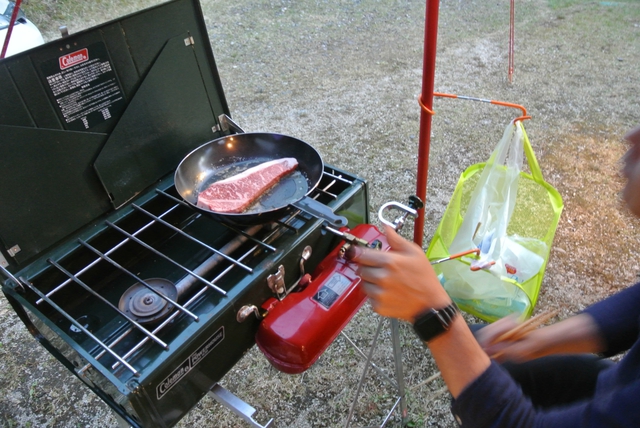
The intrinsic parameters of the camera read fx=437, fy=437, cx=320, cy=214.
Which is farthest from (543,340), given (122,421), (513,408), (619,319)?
(122,421)

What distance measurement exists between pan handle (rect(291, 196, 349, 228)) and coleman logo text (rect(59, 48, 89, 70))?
813mm

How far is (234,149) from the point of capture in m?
1.78

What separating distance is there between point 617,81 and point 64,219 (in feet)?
16.6

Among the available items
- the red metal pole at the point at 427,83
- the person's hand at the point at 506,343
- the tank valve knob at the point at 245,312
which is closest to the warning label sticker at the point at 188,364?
the tank valve knob at the point at 245,312

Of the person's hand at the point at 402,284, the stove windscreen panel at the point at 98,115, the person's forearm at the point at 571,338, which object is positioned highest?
the stove windscreen panel at the point at 98,115

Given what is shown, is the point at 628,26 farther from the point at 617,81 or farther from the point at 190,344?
the point at 190,344

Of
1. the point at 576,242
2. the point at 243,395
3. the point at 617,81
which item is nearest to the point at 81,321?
the point at 243,395

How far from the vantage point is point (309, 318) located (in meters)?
1.28

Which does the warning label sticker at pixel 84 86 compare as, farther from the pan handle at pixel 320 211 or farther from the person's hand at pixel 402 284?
the person's hand at pixel 402 284

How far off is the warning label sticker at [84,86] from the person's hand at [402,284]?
3.42ft

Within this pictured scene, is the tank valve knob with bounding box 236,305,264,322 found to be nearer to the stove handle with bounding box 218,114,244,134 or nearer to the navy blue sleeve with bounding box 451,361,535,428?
the navy blue sleeve with bounding box 451,361,535,428

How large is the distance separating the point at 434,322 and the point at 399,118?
325 cm

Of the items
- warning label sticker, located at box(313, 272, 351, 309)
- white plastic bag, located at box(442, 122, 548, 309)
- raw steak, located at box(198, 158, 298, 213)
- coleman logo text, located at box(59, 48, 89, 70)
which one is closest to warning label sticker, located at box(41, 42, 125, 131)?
coleman logo text, located at box(59, 48, 89, 70)

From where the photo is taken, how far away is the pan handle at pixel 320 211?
4.72 ft
